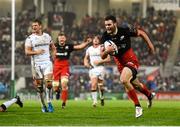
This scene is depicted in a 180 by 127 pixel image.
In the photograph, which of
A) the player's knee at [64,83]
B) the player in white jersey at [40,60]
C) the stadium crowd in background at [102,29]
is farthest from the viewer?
the stadium crowd in background at [102,29]

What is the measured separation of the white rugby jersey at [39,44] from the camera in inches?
717

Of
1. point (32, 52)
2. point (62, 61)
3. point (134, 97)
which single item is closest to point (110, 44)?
point (134, 97)

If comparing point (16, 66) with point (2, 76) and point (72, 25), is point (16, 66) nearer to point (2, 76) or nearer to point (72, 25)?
point (2, 76)

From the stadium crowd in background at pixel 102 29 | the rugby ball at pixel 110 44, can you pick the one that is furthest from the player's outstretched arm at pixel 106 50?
the stadium crowd in background at pixel 102 29

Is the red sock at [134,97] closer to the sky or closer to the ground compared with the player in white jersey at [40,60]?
closer to the ground

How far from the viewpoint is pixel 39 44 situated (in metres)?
→ 18.3

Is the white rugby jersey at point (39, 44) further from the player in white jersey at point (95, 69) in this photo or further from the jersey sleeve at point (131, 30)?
the player in white jersey at point (95, 69)

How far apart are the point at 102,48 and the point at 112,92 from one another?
90.1 ft

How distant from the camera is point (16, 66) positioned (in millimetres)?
45688

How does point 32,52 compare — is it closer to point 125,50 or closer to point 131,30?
point 125,50

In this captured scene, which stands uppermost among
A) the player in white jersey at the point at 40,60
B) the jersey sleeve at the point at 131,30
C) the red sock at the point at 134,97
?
the jersey sleeve at the point at 131,30

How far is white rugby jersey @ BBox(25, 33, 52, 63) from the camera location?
18203mm

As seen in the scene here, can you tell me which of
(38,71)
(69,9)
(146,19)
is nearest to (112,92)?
(146,19)

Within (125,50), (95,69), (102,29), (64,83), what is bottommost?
(64,83)
